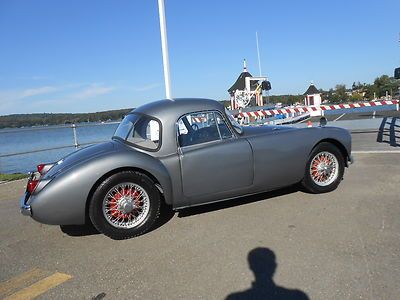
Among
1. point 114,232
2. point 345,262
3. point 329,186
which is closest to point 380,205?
point 329,186

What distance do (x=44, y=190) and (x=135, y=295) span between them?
65.1 inches

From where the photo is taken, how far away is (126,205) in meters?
4.00

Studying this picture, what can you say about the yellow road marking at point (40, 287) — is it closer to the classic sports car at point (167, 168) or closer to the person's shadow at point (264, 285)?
the classic sports car at point (167, 168)

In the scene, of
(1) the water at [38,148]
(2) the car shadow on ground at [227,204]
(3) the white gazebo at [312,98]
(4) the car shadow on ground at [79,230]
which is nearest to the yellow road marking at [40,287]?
(4) the car shadow on ground at [79,230]

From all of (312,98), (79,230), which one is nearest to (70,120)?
(79,230)

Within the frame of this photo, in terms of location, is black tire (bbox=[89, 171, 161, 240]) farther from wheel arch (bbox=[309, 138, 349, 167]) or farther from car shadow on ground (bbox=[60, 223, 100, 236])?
wheel arch (bbox=[309, 138, 349, 167])

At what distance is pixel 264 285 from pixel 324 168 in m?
2.74

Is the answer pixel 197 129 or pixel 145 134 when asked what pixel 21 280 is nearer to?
pixel 145 134

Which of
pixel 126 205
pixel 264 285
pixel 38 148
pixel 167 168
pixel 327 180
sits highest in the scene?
pixel 167 168

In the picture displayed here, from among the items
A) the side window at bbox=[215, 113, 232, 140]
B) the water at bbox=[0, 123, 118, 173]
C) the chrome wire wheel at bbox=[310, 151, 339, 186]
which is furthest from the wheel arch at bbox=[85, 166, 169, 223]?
the chrome wire wheel at bbox=[310, 151, 339, 186]

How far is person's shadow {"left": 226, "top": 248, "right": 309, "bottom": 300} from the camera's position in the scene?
261 centimetres

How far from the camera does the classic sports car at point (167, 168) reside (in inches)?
152

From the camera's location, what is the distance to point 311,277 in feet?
9.27

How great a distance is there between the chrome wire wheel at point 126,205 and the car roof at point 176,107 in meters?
0.89
